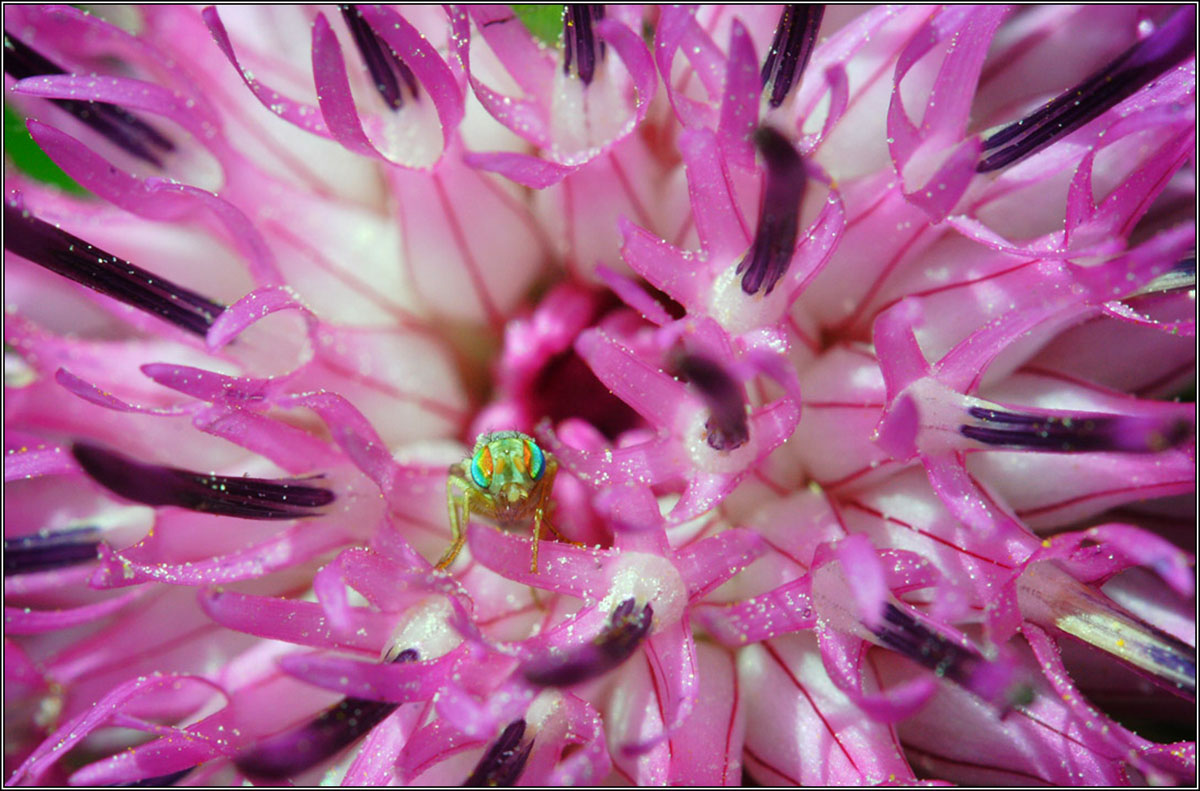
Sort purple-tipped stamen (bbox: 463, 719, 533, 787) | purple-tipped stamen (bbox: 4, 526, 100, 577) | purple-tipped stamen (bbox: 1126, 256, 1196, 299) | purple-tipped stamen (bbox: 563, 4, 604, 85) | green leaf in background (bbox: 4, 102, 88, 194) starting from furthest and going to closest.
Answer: green leaf in background (bbox: 4, 102, 88, 194), purple-tipped stamen (bbox: 4, 526, 100, 577), purple-tipped stamen (bbox: 563, 4, 604, 85), purple-tipped stamen (bbox: 1126, 256, 1196, 299), purple-tipped stamen (bbox: 463, 719, 533, 787)

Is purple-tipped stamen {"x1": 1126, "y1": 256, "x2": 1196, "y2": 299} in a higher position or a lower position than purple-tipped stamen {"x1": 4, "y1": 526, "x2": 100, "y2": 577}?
higher

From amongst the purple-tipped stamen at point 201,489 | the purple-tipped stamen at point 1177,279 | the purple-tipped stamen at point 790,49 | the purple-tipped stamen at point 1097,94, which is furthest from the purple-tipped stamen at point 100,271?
the purple-tipped stamen at point 1177,279

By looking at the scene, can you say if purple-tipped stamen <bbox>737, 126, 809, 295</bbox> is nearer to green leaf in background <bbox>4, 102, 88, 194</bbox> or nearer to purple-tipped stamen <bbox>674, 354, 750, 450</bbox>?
purple-tipped stamen <bbox>674, 354, 750, 450</bbox>

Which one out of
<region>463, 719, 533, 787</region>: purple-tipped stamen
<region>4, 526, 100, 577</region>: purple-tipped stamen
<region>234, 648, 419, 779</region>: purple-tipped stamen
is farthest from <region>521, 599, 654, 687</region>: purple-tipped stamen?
<region>4, 526, 100, 577</region>: purple-tipped stamen

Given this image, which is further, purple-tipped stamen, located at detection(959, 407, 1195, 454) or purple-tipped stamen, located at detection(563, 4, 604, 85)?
purple-tipped stamen, located at detection(563, 4, 604, 85)

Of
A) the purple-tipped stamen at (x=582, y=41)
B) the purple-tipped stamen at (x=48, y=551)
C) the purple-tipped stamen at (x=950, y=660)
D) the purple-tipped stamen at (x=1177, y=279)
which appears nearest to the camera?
the purple-tipped stamen at (x=950, y=660)

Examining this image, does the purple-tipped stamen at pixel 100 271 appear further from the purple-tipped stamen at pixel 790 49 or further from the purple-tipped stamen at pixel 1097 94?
the purple-tipped stamen at pixel 1097 94
